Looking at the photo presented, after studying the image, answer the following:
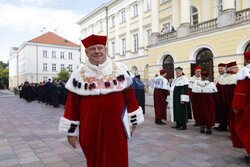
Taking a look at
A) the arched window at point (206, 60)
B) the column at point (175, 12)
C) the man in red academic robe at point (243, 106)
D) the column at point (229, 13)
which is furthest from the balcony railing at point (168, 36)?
the man in red academic robe at point (243, 106)

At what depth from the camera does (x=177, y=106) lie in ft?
20.2

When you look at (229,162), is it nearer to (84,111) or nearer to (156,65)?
(84,111)

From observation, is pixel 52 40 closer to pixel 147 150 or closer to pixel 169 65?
pixel 169 65

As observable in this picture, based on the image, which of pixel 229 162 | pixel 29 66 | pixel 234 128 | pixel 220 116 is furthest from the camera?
pixel 29 66

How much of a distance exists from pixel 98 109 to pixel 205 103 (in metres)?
4.18

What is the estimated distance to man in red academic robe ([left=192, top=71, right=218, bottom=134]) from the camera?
17.9 ft

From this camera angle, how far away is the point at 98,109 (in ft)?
7.18

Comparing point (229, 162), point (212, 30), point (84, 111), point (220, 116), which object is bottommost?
point (229, 162)

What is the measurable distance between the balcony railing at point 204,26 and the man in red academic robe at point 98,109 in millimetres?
14754

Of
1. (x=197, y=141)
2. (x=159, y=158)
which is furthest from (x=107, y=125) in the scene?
(x=197, y=141)

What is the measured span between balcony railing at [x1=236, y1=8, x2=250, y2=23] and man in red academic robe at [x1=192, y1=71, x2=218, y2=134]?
10.1 metres

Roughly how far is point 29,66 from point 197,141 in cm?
5392

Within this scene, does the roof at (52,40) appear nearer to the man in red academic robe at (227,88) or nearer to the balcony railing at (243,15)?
the balcony railing at (243,15)

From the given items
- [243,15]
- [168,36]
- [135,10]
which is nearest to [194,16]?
[168,36]
